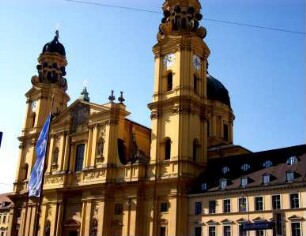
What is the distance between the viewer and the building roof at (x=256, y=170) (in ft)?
150

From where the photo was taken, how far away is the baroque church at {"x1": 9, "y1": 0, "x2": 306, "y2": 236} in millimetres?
46125

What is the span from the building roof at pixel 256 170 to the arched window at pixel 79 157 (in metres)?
19.4

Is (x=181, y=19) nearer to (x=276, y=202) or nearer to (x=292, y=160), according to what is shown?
(x=292, y=160)

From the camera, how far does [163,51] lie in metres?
60.2

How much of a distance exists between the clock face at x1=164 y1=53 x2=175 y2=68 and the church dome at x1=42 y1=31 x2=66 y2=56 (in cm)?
2708

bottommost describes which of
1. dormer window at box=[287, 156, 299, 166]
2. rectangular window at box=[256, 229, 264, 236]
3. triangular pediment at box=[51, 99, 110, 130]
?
rectangular window at box=[256, 229, 264, 236]

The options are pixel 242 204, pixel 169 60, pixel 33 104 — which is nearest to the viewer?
pixel 242 204

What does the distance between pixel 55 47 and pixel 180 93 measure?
33.0 m

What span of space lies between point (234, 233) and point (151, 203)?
11.6 metres

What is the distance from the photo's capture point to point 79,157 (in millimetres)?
65375

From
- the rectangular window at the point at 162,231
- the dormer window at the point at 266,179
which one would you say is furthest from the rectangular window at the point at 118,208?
the dormer window at the point at 266,179

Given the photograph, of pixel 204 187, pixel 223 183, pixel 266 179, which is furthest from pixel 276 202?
pixel 204 187

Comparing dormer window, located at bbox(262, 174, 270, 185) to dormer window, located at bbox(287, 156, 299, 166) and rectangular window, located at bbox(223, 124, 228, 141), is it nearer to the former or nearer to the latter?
dormer window, located at bbox(287, 156, 299, 166)

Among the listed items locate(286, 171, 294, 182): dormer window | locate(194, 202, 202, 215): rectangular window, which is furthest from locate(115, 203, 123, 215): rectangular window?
locate(286, 171, 294, 182): dormer window
